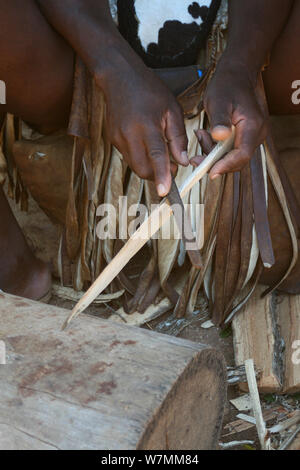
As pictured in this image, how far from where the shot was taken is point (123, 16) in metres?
1.42

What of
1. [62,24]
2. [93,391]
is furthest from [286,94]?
[93,391]

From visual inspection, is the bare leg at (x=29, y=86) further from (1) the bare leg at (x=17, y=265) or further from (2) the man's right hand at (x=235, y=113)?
→ (2) the man's right hand at (x=235, y=113)

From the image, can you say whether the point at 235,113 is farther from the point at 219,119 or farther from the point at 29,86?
the point at 29,86

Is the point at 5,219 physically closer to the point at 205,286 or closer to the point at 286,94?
the point at 205,286

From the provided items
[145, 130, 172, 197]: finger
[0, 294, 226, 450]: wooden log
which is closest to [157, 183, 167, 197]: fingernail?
[145, 130, 172, 197]: finger

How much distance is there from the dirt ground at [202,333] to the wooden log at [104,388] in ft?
0.56

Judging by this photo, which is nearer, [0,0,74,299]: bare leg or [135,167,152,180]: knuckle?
[135,167,152,180]: knuckle

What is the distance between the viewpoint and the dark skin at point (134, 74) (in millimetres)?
1139

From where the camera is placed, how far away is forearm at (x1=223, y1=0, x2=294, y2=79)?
129cm

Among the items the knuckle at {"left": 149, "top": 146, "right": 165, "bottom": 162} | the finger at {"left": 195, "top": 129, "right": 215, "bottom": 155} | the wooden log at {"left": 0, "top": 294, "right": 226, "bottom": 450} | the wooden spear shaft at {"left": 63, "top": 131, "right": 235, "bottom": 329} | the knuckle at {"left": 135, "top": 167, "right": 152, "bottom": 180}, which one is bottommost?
the wooden log at {"left": 0, "top": 294, "right": 226, "bottom": 450}

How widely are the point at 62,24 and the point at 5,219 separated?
520mm

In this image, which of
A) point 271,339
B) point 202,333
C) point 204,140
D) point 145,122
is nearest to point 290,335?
point 271,339

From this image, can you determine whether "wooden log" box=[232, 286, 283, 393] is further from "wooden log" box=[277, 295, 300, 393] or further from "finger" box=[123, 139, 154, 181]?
"finger" box=[123, 139, 154, 181]

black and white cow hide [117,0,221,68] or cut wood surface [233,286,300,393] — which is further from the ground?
black and white cow hide [117,0,221,68]
